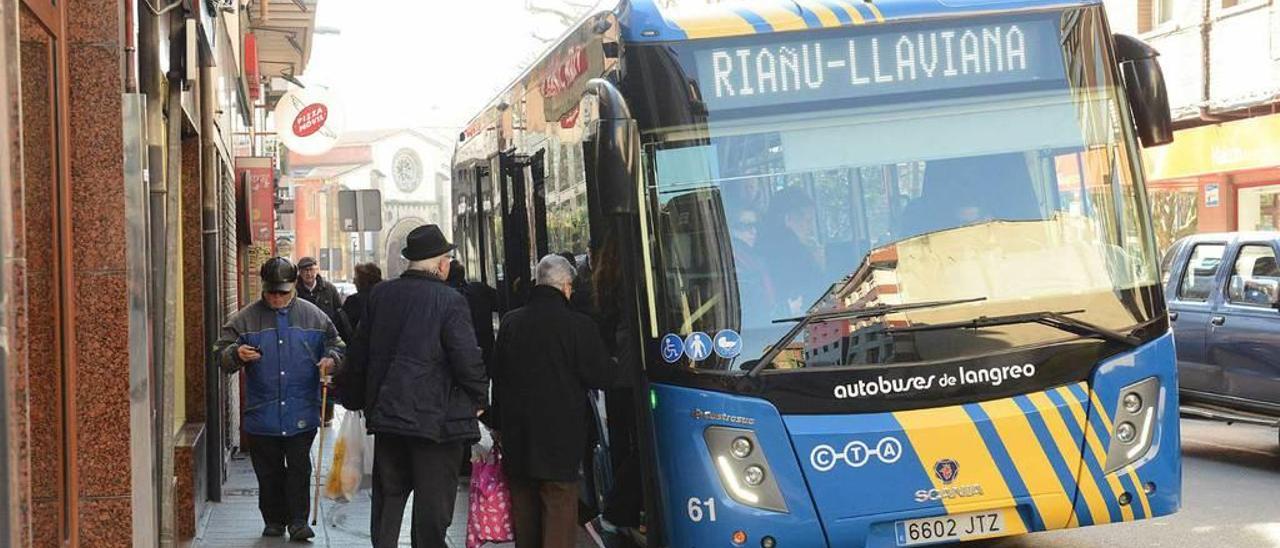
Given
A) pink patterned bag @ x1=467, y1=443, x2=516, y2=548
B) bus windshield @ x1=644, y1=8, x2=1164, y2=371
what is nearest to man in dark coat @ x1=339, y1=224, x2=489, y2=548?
pink patterned bag @ x1=467, y1=443, x2=516, y2=548

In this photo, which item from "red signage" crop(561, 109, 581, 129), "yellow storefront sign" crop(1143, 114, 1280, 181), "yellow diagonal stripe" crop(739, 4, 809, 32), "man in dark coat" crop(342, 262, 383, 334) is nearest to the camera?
"yellow diagonal stripe" crop(739, 4, 809, 32)

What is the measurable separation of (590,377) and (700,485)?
801 mm

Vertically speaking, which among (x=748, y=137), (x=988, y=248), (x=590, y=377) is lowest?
(x=590, y=377)

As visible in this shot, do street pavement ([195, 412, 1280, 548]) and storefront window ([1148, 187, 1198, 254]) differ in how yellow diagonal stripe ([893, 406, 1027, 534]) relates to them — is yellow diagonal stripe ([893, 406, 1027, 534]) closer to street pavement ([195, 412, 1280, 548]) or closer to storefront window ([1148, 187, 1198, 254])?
street pavement ([195, 412, 1280, 548])

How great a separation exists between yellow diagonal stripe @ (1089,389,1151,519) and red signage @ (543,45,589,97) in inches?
116

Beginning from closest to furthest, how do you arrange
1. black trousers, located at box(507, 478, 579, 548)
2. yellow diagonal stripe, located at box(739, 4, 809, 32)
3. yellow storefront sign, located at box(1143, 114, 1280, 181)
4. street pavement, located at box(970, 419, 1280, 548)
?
yellow diagonal stripe, located at box(739, 4, 809, 32) → black trousers, located at box(507, 478, 579, 548) → street pavement, located at box(970, 419, 1280, 548) → yellow storefront sign, located at box(1143, 114, 1280, 181)

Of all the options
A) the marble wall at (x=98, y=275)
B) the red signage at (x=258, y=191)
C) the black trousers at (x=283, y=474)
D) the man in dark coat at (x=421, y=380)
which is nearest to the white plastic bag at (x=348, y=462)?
the black trousers at (x=283, y=474)

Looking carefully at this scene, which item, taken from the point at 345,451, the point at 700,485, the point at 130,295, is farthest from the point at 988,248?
the point at 345,451

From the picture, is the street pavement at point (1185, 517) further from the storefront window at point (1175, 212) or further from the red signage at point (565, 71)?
the storefront window at point (1175, 212)

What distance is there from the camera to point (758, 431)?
23.2ft

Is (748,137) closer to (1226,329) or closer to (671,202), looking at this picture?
(671,202)

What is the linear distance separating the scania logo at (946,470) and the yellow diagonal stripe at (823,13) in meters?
2.03

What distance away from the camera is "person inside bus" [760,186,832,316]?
7.12 meters

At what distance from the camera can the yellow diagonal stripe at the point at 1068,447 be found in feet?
23.7
